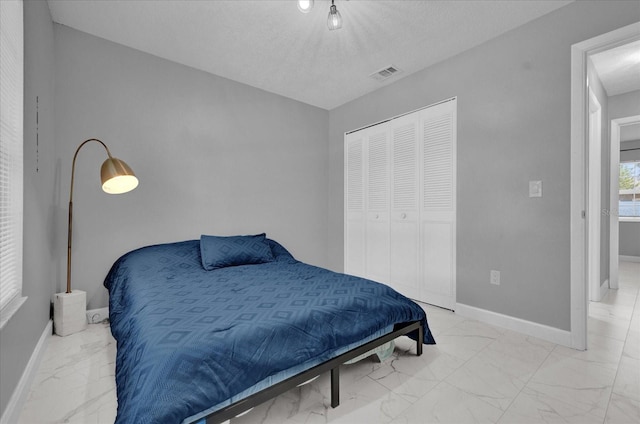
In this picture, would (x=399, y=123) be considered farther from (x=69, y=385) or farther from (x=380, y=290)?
(x=69, y=385)

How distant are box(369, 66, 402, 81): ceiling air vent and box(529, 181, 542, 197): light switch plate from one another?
1730 millimetres

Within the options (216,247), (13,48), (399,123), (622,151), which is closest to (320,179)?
(399,123)

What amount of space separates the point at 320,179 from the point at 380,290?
8.39 feet

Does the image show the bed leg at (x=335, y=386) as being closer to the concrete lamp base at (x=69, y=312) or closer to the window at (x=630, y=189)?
the concrete lamp base at (x=69, y=312)

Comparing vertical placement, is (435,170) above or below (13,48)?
below

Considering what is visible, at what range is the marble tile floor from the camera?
4.67 ft

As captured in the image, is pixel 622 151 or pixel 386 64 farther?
pixel 622 151

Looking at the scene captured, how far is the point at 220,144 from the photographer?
330 cm

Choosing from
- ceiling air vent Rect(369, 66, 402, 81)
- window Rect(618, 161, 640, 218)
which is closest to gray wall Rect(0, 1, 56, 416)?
ceiling air vent Rect(369, 66, 402, 81)

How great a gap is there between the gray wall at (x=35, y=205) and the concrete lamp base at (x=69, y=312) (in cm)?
7

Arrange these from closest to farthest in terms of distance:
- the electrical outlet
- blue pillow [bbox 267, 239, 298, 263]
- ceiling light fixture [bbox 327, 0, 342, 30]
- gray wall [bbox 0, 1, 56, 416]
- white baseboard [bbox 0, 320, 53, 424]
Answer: white baseboard [bbox 0, 320, 53, 424]
gray wall [bbox 0, 1, 56, 416]
ceiling light fixture [bbox 327, 0, 342, 30]
the electrical outlet
blue pillow [bbox 267, 239, 298, 263]

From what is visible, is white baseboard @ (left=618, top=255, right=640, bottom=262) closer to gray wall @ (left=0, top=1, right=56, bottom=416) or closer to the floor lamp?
the floor lamp

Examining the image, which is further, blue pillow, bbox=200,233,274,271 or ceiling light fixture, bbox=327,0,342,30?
blue pillow, bbox=200,233,274,271

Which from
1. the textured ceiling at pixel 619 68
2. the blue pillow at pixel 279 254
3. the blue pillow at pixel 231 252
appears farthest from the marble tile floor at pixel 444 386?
the textured ceiling at pixel 619 68
